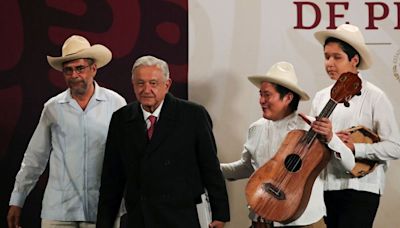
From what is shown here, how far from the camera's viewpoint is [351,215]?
158 inches

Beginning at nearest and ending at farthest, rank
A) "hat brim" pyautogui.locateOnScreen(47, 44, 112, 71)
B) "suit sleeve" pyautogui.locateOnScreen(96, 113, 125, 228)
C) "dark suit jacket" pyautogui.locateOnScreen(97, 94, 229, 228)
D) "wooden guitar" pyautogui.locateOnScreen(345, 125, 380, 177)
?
"dark suit jacket" pyautogui.locateOnScreen(97, 94, 229, 228)
"suit sleeve" pyautogui.locateOnScreen(96, 113, 125, 228)
"wooden guitar" pyautogui.locateOnScreen(345, 125, 380, 177)
"hat brim" pyautogui.locateOnScreen(47, 44, 112, 71)

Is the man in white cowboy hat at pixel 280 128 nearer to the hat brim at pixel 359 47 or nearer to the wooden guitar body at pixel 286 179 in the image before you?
the wooden guitar body at pixel 286 179

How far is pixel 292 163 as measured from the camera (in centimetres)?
371

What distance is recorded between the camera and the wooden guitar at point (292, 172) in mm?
3680

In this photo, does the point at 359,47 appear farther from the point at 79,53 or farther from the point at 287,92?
the point at 79,53

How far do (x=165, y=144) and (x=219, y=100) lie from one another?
1424mm

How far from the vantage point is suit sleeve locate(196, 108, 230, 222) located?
3709 millimetres

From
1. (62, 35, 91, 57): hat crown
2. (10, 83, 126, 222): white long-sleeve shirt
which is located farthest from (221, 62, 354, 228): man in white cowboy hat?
(62, 35, 91, 57): hat crown

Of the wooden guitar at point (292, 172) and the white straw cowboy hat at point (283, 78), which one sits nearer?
the wooden guitar at point (292, 172)

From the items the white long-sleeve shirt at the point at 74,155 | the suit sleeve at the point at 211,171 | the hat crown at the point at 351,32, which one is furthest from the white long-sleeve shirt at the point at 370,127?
the white long-sleeve shirt at the point at 74,155

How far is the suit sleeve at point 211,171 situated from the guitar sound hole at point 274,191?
0.66 feet

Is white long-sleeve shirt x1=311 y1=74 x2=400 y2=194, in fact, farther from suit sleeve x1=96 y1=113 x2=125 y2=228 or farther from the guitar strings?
suit sleeve x1=96 y1=113 x2=125 y2=228

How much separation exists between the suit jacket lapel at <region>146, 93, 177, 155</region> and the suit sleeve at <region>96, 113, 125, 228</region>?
220 mm

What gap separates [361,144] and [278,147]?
0.47 metres
